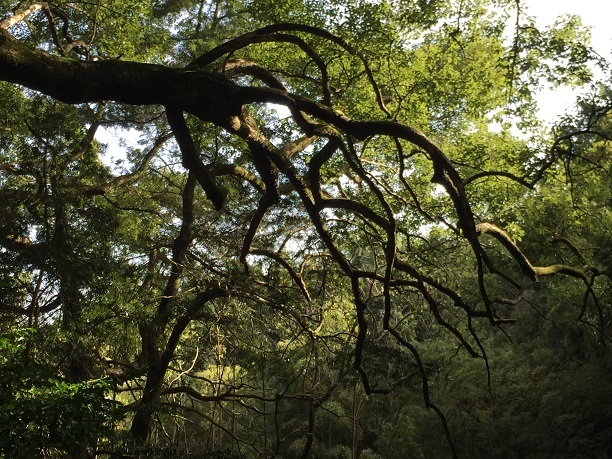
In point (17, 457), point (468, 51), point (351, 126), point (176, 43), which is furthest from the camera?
point (176, 43)

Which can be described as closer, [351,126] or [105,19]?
[351,126]

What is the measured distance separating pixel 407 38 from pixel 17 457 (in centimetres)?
652

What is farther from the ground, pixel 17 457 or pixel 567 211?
pixel 567 211

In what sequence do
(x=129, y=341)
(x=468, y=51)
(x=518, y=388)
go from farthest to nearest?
1. (x=518, y=388)
2. (x=468, y=51)
3. (x=129, y=341)

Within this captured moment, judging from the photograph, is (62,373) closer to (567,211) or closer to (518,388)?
(567,211)

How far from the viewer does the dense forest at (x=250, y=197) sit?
3.42m

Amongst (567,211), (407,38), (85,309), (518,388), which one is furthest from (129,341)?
(518,388)

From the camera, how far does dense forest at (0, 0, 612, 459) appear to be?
11.2ft

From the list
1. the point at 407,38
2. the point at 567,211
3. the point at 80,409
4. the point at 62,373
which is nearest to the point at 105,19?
the point at 407,38

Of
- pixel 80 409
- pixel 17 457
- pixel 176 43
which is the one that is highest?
pixel 176 43

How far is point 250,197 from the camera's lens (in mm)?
7945

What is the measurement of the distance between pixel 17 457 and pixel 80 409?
49cm

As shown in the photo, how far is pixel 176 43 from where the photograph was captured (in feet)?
35.1

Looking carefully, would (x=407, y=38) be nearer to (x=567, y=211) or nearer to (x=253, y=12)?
(x=253, y=12)
